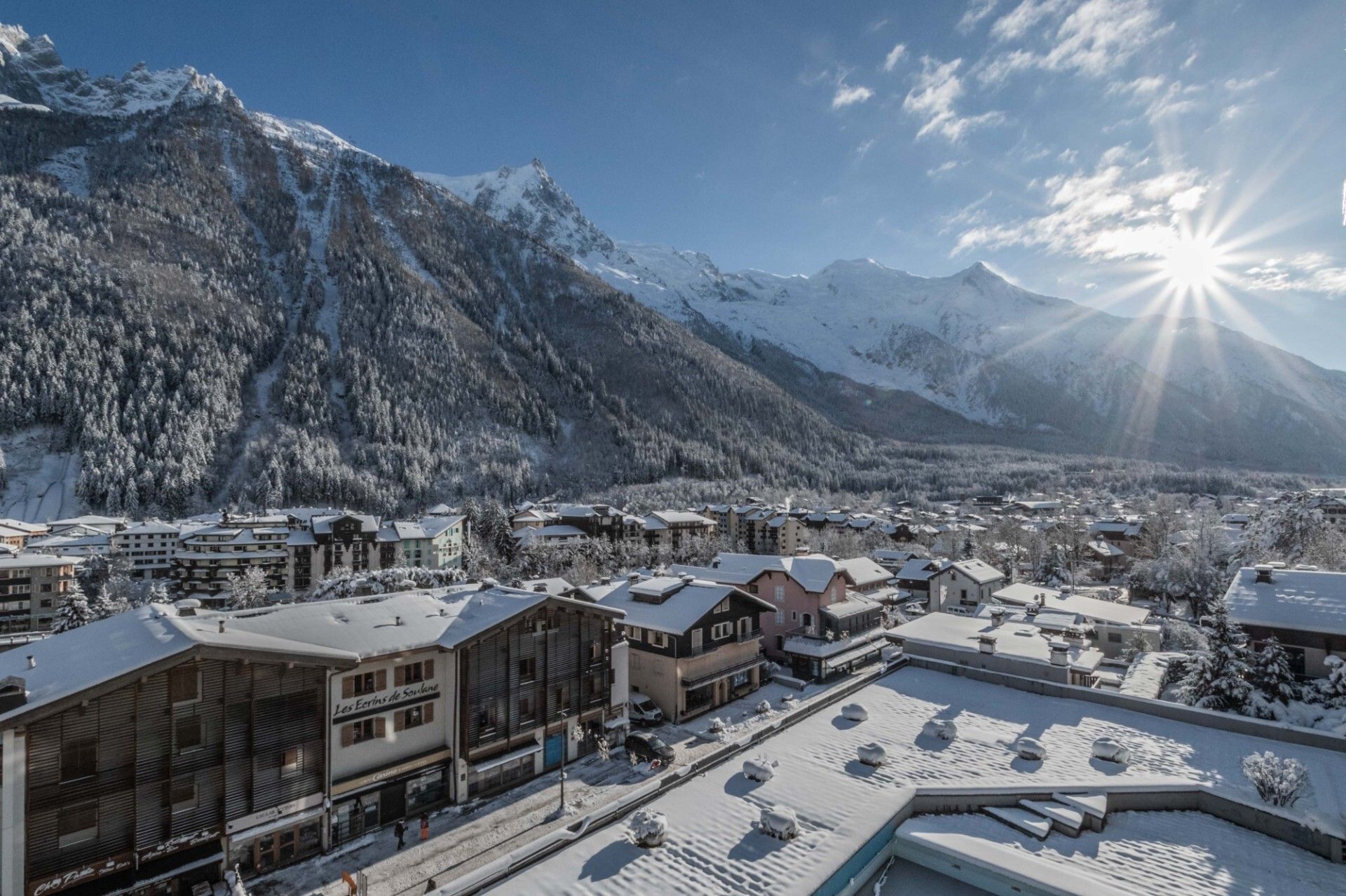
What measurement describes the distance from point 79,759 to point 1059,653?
34.3 m

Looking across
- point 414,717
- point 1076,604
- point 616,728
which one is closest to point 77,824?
point 414,717

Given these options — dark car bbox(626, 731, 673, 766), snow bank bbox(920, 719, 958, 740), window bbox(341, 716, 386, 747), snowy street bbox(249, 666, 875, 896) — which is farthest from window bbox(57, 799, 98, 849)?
snow bank bbox(920, 719, 958, 740)

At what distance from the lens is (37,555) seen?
5731 cm

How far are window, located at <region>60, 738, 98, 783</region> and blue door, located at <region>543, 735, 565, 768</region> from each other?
604 inches

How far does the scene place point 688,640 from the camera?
33.4m

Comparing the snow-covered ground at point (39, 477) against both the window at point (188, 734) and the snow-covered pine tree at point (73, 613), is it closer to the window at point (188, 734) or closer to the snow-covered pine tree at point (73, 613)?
the snow-covered pine tree at point (73, 613)

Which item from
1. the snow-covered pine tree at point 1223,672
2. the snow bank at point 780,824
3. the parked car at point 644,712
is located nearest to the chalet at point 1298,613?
the snow-covered pine tree at point 1223,672

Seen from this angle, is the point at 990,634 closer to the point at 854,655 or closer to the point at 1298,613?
the point at 1298,613

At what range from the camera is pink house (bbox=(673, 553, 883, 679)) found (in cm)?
4100

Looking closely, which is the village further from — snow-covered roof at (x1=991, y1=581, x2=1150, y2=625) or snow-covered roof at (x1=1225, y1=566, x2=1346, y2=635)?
snow-covered roof at (x1=991, y1=581, x2=1150, y2=625)

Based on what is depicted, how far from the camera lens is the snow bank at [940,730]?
19672 millimetres

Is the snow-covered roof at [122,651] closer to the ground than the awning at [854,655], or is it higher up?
higher up

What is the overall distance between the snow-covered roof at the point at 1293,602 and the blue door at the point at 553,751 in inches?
1146

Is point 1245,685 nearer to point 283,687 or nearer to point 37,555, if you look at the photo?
point 283,687
